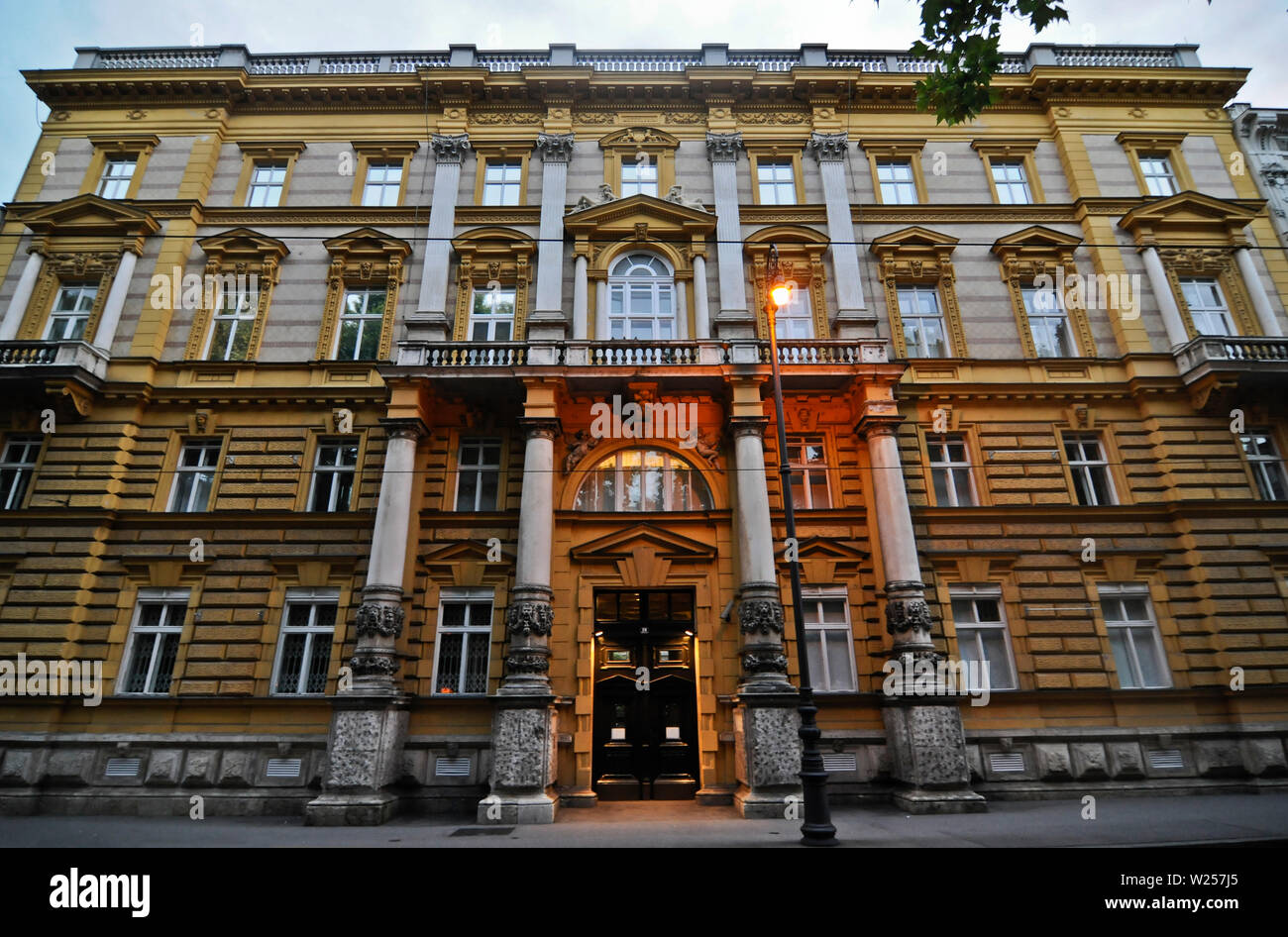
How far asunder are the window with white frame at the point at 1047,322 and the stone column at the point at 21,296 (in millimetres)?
28106

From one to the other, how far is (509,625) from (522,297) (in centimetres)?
936

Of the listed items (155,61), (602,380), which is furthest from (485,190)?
(155,61)

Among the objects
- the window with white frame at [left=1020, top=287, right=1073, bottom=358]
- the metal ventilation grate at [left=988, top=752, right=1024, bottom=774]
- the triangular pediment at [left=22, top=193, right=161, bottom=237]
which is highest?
the triangular pediment at [left=22, top=193, right=161, bottom=237]

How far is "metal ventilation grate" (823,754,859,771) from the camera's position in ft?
45.6

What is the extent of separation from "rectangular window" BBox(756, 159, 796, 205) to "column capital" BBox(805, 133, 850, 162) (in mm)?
854

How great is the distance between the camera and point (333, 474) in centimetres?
1631

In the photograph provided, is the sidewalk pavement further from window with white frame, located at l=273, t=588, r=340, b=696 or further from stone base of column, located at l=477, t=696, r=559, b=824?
window with white frame, located at l=273, t=588, r=340, b=696

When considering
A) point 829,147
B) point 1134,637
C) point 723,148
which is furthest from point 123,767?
point 829,147

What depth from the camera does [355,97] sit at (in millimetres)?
19875

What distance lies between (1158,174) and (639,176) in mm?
16229

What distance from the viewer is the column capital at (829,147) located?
19109 mm

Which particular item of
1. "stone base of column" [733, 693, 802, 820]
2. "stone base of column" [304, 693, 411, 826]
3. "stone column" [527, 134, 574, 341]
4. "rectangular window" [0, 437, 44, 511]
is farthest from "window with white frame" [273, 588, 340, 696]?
"stone base of column" [733, 693, 802, 820]

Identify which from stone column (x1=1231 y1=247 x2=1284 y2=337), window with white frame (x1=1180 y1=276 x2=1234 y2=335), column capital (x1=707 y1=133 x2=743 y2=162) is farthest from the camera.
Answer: column capital (x1=707 y1=133 x2=743 y2=162)

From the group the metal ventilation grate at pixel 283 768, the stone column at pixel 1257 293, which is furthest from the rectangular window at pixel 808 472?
the metal ventilation grate at pixel 283 768
